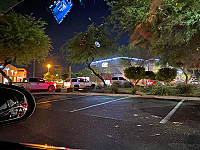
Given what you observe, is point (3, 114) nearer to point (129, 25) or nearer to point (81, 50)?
point (129, 25)

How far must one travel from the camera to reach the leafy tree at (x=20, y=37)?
15602 millimetres

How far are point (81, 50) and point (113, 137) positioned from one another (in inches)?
742

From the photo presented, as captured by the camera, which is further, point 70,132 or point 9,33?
point 9,33

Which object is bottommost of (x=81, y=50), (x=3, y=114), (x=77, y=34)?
(x=3, y=114)

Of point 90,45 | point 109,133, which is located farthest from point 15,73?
point 109,133

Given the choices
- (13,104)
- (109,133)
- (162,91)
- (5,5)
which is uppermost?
(5,5)

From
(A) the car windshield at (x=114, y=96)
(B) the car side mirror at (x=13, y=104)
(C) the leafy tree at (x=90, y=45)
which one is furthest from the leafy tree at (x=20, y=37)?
(B) the car side mirror at (x=13, y=104)

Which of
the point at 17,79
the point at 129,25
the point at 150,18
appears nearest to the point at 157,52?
the point at 129,25

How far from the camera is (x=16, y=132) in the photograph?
5.34 metres

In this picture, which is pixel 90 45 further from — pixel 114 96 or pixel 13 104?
pixel 13 104

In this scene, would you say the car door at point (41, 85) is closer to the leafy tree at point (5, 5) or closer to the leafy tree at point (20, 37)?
the leafy tree at point (20, 37)

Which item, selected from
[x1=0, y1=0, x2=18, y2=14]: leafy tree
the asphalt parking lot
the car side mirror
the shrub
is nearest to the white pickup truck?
[x1=0, y1=0, x2=18, y2=14]: leafy tree

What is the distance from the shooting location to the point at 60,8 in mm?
27406

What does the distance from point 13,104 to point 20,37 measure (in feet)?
49.2
